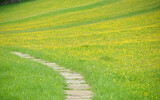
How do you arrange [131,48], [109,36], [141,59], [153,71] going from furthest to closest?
1. [109,36]
2. [131,48]
3. [141,59]
4. [153,71]

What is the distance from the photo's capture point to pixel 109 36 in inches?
1121

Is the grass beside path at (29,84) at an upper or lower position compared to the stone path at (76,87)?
upper

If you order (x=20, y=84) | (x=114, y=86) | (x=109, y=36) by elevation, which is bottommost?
(x=109, y=36)

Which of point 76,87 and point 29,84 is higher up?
point 29,84

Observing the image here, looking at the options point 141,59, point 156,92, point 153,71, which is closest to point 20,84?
point 156,92

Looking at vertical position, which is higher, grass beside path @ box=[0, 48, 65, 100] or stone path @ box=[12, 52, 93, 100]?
grass beside path @ box=[0, 48, 65, 100]

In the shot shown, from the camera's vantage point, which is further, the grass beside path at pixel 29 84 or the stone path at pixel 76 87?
the stone path at pixel 76 87

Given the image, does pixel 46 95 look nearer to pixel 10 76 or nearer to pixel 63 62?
pixel 10 76

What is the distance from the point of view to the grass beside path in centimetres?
821

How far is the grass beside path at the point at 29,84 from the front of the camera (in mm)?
8211

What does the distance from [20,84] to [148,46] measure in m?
15.1

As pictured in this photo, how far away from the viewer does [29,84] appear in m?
9.29

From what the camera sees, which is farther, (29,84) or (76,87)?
(76,87)

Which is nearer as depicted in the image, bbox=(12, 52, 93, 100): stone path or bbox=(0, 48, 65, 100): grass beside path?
bbox=(0, 48, 65, 100): grass beside path
